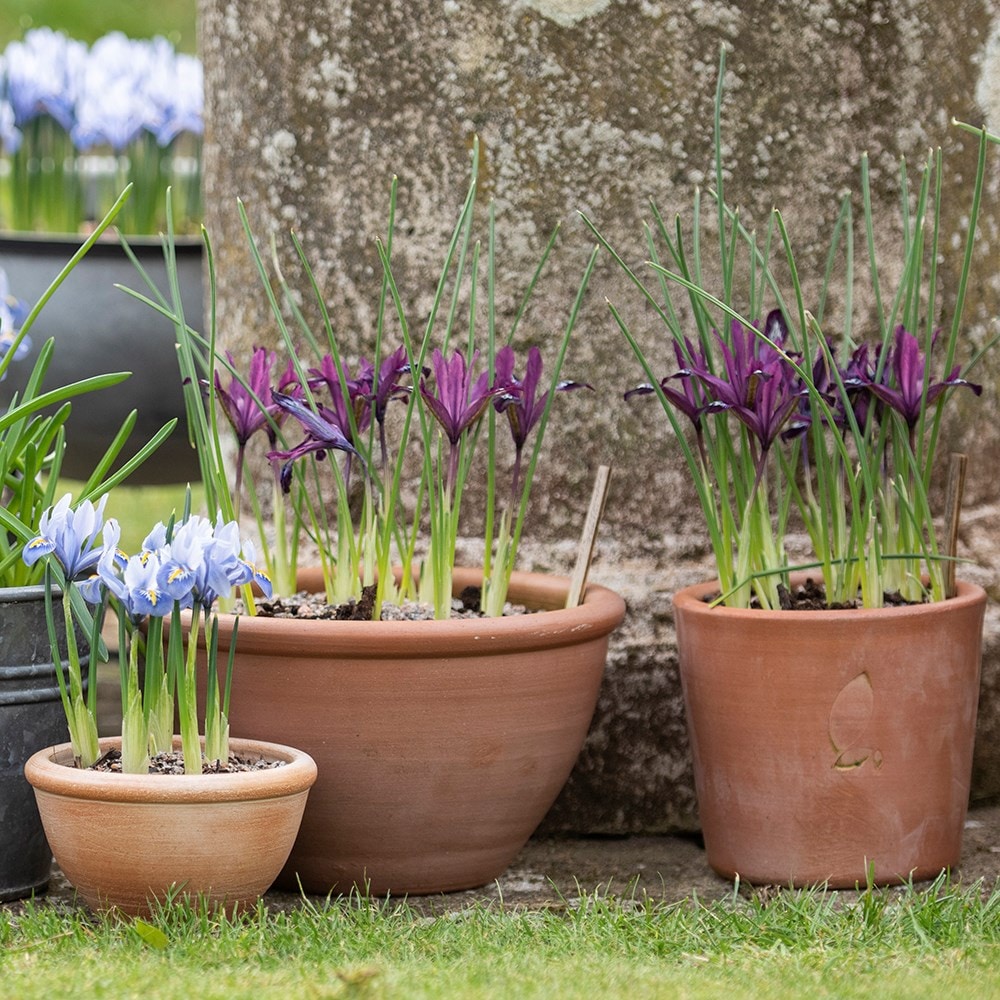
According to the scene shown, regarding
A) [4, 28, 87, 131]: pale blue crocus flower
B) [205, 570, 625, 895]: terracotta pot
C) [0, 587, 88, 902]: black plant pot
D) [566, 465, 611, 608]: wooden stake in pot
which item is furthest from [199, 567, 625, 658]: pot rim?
[4, 28, 87, 131]: pale blue crocus flower

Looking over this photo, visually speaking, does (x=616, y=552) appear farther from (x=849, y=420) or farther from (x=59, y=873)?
(x=59, y=873)

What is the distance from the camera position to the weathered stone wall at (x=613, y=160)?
216 cm

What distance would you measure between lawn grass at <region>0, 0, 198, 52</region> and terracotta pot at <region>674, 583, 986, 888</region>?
8128 mm

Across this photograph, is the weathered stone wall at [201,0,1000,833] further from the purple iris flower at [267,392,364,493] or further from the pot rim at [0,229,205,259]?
the pot rim at [0,229,205,259]

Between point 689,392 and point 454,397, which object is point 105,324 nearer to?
point 454,397

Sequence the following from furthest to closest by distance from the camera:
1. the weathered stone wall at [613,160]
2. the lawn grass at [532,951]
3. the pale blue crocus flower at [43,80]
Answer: the pale blue crocus flower at [43,80], the weathered stone wall at [613,160], the lawn grass at [532,951]

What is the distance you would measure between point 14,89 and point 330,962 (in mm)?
2430

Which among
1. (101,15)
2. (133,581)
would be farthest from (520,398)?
(101,15)

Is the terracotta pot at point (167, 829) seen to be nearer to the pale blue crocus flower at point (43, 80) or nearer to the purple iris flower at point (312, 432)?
the purple iris flower at point (312, 432)

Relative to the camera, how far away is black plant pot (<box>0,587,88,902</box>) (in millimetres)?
1780

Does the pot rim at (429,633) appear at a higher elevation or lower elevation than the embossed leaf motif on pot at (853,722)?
higher

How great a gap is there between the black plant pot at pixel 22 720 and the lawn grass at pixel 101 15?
25.9 feet

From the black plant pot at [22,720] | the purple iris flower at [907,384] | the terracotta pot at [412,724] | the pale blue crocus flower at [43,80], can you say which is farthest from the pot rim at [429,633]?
the pale blue crocus flower at [43,80]

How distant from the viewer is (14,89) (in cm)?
324
